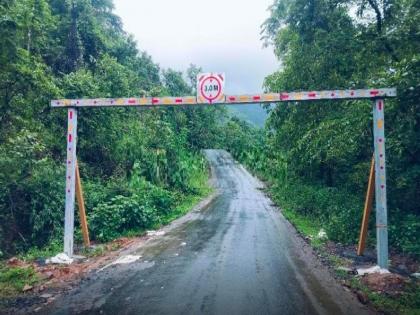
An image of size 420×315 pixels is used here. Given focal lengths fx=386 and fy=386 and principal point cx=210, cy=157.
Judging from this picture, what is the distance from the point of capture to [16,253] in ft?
36.6

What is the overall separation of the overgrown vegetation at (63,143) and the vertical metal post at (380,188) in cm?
788

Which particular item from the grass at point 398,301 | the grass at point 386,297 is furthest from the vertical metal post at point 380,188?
the grass at point 398,301

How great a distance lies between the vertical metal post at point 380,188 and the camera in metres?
8.25

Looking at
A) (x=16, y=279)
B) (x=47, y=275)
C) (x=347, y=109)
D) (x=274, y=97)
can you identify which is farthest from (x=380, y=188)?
(x=16, y=279)

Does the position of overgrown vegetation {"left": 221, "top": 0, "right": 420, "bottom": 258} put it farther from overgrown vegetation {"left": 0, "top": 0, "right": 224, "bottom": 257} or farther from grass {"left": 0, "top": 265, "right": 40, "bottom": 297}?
grass {"left": 0, "top": 265, "right": 40, "bottom": 297}

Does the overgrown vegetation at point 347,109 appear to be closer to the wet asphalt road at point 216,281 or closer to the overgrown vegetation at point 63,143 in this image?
the wet asphalt road at point 216,281

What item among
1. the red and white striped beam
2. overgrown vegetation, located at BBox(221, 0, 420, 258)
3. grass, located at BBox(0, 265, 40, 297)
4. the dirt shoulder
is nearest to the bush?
the dirt shoulder

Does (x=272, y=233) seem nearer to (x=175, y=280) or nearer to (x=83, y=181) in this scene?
(x=175, y=280)

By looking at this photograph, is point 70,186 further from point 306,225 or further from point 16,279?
point 306,225

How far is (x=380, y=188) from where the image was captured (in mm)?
8422

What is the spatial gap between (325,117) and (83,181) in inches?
394

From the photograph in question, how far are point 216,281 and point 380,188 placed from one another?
161 inches

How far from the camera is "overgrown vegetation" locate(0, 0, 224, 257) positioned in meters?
10.6

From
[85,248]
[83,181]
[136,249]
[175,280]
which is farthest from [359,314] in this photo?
[83,181]
